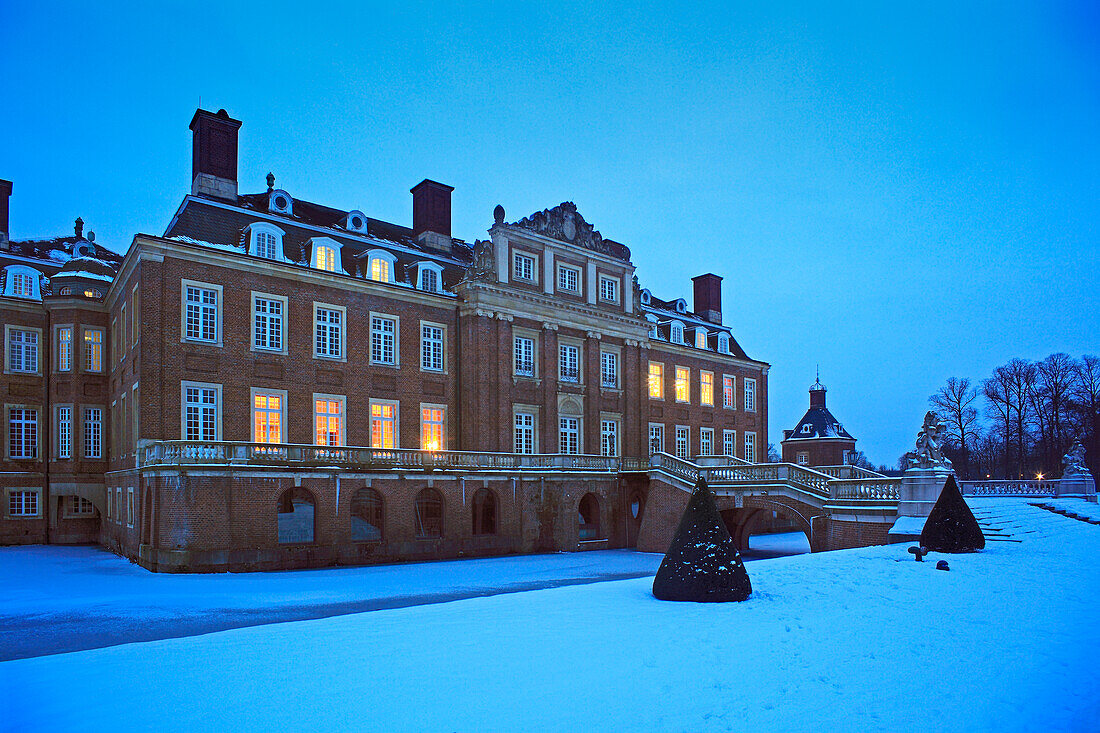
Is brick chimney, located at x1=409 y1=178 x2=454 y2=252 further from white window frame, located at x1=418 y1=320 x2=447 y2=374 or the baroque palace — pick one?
white window frame, located at x1=418 y1=320 x2=447 y2=374

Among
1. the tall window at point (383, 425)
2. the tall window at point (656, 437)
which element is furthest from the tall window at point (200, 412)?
the tall window at point (656, 437)

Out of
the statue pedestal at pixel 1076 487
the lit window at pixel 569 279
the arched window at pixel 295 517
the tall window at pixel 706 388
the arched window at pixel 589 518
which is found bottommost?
the arched window at pixel 589 518

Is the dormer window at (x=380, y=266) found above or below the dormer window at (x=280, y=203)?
below

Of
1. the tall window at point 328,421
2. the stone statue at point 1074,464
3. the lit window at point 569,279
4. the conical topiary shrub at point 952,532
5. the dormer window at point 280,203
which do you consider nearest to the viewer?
the conical topiary shrub at point 952,532

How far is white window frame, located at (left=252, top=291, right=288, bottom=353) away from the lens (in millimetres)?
29555

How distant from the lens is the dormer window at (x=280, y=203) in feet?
108

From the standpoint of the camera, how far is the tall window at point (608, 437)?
40834 mm

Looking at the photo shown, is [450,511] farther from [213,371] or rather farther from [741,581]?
[741,581]

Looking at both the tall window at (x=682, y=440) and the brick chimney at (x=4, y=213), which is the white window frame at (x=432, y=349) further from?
the brick chimney at (x=4, y=213)

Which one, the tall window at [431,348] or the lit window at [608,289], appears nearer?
the tall window at [431,348]

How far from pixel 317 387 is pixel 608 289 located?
17498 millimetres

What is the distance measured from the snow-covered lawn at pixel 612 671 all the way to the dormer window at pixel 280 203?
2554 centimetres

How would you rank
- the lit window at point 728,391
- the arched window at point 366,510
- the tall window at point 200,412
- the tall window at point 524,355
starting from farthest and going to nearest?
the lit window at point 728,391 < the tall window at point 524,355 < the arched window at point 366,510 < the tall window at point 200,412

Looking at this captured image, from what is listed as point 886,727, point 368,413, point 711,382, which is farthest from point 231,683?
point 711,382
